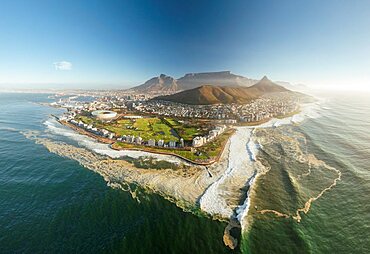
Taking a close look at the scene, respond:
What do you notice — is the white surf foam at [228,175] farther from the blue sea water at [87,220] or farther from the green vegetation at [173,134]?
the green vegetation at [173,134]

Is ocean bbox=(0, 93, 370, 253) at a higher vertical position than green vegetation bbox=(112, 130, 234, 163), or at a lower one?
lower

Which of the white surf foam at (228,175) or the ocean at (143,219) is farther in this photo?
the white surf foam at (228,175)

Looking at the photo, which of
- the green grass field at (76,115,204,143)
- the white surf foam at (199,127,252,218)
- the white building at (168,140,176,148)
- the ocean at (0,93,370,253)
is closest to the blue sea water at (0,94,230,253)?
the ocean at (0,93,370,253)

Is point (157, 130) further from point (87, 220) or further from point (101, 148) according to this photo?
point (87, 220)

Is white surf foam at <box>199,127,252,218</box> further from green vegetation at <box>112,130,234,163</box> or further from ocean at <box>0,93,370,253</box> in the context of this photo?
green vegetation at <box>112,130,234,163</box>

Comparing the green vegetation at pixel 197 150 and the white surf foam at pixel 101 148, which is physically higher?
the green vegetation at pixel 197 150

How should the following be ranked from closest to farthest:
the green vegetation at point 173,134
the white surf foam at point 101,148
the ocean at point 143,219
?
1. the ocean at point 143,219
2. the white surf foam at point 101,148
3. the green vegetation at point 173,134

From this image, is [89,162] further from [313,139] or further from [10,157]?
[313,139]

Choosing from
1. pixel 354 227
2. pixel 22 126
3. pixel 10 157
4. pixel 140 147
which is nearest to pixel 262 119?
pixel 140 147

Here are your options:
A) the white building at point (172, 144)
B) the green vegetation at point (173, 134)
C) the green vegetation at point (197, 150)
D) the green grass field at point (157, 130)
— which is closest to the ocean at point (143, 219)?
the green vegetation at point (197, 150)

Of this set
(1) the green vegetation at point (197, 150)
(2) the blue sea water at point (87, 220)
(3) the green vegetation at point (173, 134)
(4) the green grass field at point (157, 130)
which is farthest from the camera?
(4) the green grass field at point (157, 130)
